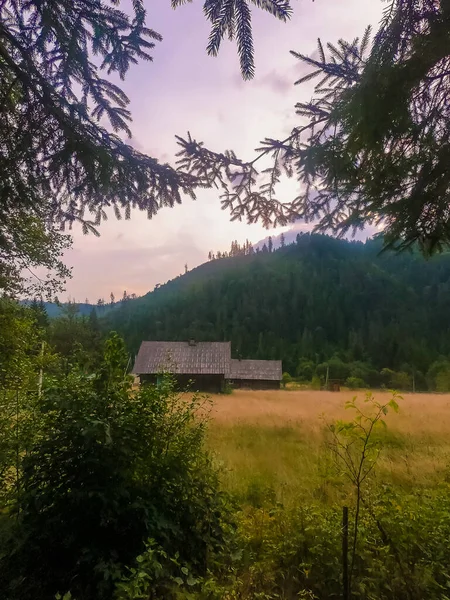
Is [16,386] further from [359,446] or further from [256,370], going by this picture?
[256,370]

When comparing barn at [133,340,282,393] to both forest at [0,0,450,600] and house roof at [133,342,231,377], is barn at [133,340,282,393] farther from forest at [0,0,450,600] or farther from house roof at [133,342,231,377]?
forest at [0,0,450,600]

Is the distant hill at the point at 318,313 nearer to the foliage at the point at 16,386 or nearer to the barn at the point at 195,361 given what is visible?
the barn at the point at 195,361

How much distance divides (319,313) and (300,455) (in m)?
105

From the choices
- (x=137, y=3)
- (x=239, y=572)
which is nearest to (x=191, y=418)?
(x=239, y=572)

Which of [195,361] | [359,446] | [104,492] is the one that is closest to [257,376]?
[195,361]

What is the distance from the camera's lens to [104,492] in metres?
2.87

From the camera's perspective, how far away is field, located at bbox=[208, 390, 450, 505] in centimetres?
521

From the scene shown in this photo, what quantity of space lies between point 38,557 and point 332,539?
9.10 feet

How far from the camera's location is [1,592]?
2.81m

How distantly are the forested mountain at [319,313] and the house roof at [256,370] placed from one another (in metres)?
21.6

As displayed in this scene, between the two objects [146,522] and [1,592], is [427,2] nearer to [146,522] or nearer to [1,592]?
[146,522]

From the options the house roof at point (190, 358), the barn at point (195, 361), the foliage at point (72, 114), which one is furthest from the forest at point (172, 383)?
the house roof at point (190, 358)

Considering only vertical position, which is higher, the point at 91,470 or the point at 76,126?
the point at 76,126

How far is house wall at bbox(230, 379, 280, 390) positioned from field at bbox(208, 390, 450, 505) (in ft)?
108
